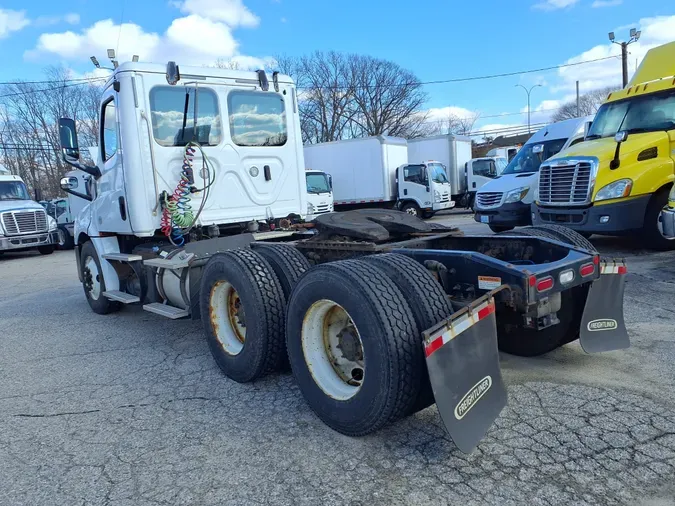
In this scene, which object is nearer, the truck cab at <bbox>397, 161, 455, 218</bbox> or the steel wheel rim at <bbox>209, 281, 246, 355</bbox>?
the steel wheel rim at <bbox>209, 281, 246, 355</bbox>

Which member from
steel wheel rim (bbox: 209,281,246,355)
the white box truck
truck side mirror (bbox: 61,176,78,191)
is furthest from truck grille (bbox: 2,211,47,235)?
the white box truck

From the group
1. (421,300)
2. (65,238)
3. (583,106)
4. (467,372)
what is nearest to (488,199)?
(421,300)

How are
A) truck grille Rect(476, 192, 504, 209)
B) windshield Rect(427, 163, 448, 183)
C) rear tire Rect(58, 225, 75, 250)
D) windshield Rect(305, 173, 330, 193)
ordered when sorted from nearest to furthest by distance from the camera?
1. truck grille Rect(476, 192, 504, 209)
2. windshield Rect(305, 173, 330, 193)
3. rear tire Rect(58, 225, 75, 250)
4. windshield Rect(427, 163, 448, 183)

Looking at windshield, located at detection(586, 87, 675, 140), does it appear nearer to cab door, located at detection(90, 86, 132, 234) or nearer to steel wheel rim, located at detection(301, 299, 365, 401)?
steel wheel rim, located at detection(301, 299, 365, 401)

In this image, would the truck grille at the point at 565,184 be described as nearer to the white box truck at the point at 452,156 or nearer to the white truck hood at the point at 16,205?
the white box truck at the point at 452,156

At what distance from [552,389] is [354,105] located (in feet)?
157

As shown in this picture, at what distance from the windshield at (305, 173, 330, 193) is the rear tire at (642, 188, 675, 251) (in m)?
12.3

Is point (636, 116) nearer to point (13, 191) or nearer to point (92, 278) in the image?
point (92, 278)

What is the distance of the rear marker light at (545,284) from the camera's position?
2.91 meters

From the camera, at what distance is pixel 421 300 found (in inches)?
116

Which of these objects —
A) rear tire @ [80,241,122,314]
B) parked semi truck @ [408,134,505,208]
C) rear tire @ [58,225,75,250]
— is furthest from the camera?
parked semi truck @ [408,134,505,208]

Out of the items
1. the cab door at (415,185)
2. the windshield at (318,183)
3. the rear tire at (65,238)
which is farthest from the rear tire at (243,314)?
the cab door at (415,185)

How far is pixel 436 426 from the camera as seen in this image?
324 cm

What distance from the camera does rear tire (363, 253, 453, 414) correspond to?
288cm
